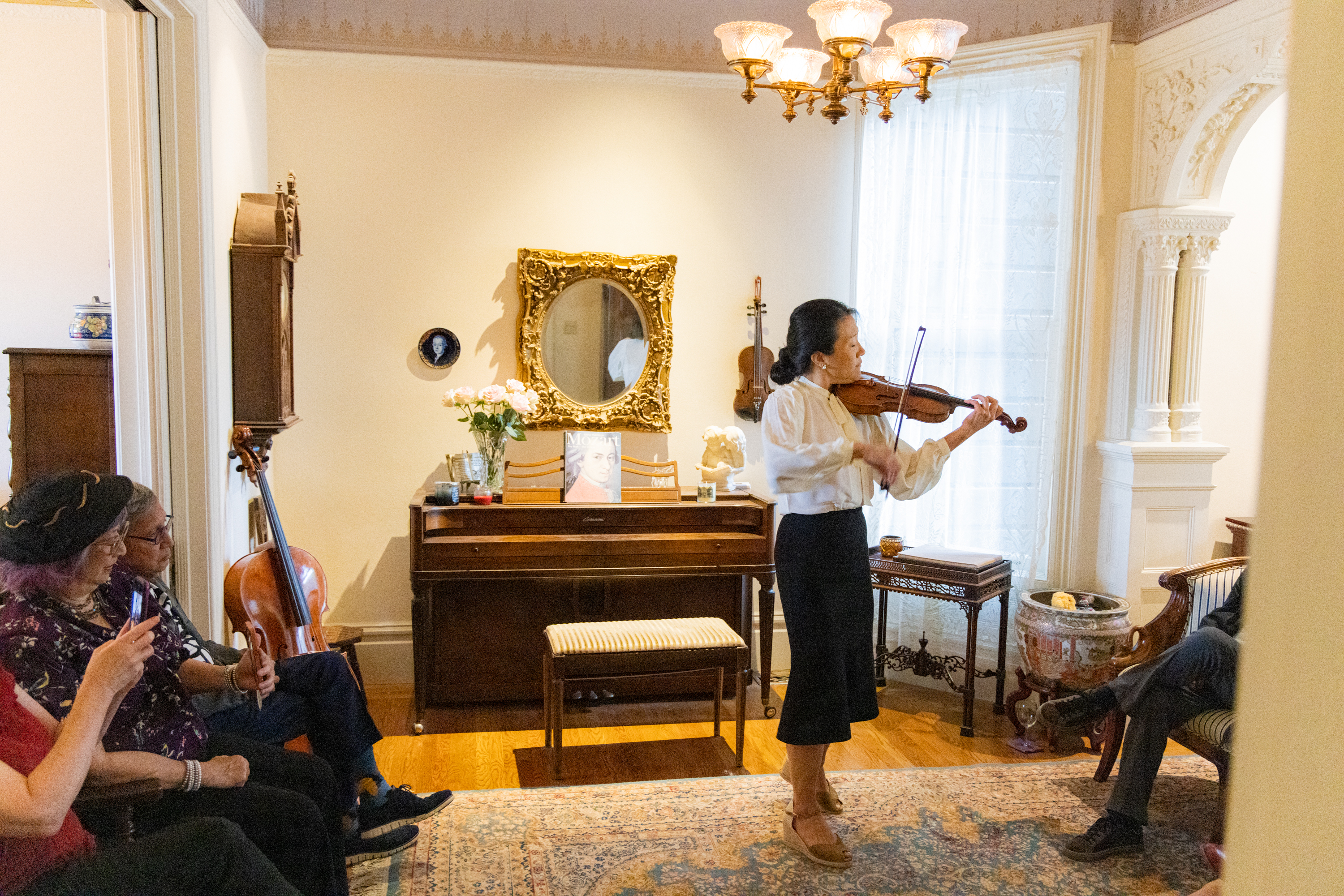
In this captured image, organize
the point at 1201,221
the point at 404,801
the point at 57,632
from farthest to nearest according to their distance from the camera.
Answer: the point at 1201,221, the point at 404,801, the point at 57,632

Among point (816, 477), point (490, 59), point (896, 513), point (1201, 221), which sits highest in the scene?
point (490, 59)

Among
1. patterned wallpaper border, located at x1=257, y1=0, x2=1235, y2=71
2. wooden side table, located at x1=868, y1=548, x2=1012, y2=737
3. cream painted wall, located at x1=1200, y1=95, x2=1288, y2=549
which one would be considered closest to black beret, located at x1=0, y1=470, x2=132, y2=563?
wooden side table, located at x1=868, y1=548, x2=1012, y2=737

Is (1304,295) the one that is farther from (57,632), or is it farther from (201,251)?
(201,251)

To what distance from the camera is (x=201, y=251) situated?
328 centimetres

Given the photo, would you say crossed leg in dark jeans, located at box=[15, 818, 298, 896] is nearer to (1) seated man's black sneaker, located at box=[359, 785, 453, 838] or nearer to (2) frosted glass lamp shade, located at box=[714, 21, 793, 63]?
(1) seated man's black sneaker, located at box=[359, 785, 453, 838]

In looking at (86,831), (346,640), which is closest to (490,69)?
(346,640)

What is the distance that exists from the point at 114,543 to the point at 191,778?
54 cm

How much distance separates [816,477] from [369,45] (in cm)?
299

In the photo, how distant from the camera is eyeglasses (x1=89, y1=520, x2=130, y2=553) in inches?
83.5

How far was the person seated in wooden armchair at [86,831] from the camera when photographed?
1.68 m

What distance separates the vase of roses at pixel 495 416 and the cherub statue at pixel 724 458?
83cm

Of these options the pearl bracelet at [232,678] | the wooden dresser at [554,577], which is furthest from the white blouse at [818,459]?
the pearl bracelet at [232,678]

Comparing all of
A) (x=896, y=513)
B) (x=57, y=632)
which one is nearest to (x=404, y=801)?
(x=57, y=632)

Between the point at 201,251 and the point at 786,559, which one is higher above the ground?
the point at 201,251
